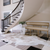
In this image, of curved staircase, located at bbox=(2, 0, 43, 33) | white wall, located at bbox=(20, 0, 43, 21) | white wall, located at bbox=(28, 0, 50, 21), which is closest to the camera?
white wall, located at bbox=(20, 0, 43, 21)

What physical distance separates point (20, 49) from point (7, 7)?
486 cm

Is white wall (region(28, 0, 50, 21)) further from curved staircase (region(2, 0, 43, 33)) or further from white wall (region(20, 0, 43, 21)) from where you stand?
white wall (region(20, 0, 43, 21))

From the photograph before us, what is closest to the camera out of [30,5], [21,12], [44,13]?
[30,5]

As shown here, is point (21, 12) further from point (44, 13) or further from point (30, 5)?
point (44, 13)

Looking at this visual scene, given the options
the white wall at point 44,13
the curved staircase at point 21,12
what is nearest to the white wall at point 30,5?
the curved staircase at point 21,12

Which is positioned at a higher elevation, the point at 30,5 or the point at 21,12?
the point at 30,5

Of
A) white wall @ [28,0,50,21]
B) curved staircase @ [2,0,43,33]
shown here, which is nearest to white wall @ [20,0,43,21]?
curved staircase @ [2,0,43,33]

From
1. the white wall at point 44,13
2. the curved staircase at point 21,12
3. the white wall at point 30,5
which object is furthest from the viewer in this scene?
the white wall at point 44,13

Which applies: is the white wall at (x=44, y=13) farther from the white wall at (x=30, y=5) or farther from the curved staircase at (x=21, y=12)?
the white wall at (x=30, y=5)

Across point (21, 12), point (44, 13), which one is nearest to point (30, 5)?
point (21, 12)

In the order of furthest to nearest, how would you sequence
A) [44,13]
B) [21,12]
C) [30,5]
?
[44,13], [21,12], [30,5]

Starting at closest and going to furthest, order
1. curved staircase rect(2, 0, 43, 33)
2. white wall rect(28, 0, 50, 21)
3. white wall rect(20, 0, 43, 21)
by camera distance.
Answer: white wall rect(20, 0, 43, 21), curved staircase rect(2, 0, 43, 33), white wall rect(28, 0, 50, 21)

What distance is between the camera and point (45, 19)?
149 inches

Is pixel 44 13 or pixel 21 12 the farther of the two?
pixel 44 13
